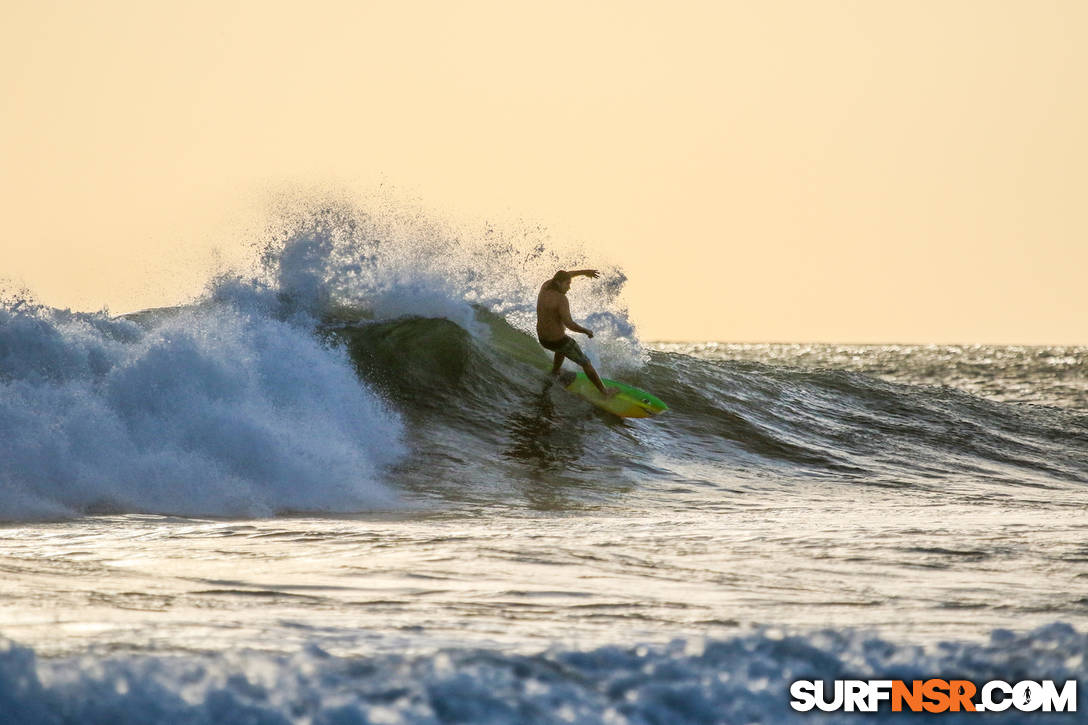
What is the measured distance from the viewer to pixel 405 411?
11.6 m

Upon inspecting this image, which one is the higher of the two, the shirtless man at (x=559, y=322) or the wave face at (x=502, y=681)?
the shirtless man at (x=559, y=322)

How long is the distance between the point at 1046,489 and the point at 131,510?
9028 millimetres

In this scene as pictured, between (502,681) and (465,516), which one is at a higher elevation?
(502,681)

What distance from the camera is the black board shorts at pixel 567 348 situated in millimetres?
11992

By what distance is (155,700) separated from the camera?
120 inches

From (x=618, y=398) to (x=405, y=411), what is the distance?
2417mm

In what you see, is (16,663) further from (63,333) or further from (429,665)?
(63,333)

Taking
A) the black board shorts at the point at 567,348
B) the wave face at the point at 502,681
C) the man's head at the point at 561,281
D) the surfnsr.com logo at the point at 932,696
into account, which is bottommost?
the surfnsr.com logo at the point at 932,696

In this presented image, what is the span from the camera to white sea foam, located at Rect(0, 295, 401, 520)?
8180 mm

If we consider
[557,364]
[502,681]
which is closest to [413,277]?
[557,364]

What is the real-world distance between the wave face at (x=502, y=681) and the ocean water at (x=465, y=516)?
0.04ft

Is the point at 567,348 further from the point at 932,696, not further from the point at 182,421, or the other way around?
the point at 932,696

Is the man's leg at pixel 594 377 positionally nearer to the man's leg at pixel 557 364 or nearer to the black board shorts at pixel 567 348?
the black board shorts at pixel 567 348

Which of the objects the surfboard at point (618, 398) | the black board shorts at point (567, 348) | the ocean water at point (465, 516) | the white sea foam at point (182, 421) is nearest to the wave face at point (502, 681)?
the ocean water at point (465, 516)
